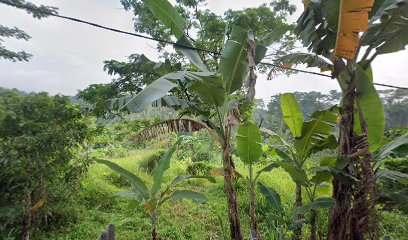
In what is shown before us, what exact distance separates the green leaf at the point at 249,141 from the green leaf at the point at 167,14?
130 cm

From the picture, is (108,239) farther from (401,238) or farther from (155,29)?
(155,29)

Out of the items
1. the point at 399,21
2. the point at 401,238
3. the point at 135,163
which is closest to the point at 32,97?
the point at 399,21

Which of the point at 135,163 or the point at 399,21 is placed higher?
the point at 399,21

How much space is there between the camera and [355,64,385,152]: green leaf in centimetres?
206

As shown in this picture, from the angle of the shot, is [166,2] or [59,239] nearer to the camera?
[166,2]

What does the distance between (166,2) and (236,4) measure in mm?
4396

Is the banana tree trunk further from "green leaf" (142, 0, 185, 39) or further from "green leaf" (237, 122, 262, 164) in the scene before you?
"green leaf" (142, 0, 185, 39)

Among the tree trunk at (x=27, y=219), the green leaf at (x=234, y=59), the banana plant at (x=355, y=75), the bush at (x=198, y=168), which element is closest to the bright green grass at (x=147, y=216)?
the bush at (x=198, y=168)

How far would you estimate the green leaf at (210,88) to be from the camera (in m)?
2.35

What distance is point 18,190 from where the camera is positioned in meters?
3.22

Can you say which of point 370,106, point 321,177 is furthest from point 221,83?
point 321,177

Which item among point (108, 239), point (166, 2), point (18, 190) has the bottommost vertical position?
point (108, 239)

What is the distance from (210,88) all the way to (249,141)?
0.81 meters

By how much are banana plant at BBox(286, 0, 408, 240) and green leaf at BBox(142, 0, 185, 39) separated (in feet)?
4.24
